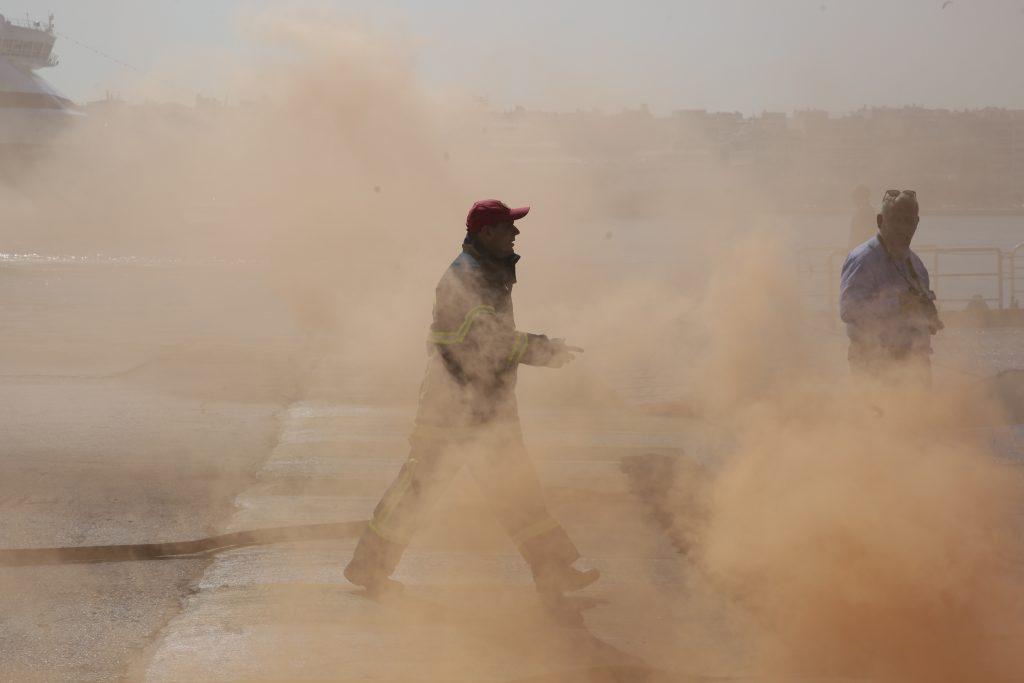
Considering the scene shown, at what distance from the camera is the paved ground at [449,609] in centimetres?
411

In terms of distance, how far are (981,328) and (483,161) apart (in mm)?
8993

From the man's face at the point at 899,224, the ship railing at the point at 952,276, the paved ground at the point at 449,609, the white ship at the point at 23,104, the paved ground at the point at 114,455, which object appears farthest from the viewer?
the white ship at the point at 23,104

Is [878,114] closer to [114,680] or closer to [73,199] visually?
[114,680]

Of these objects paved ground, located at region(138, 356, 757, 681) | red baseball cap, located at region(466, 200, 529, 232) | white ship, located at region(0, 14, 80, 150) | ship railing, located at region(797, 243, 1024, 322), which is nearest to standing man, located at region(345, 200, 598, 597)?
red baseball cap, located at region(466, 200, 529, 232)

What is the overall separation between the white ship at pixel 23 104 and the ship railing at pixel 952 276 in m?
37.4

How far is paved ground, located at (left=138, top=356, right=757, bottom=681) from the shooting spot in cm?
411

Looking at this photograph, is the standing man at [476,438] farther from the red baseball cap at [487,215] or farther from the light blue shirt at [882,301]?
the light blue shirt at [882,301]

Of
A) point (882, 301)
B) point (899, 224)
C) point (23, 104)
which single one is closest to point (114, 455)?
point (882, 301)

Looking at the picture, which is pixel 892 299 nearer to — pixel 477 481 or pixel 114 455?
pixel 477 481

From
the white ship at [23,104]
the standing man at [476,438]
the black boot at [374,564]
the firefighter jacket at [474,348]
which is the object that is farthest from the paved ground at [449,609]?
the white ship at [23,104]

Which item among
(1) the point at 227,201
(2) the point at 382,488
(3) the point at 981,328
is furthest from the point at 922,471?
(1) the point at 227,201

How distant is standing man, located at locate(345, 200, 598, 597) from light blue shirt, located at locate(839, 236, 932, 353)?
2387mm

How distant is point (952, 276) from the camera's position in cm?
1839

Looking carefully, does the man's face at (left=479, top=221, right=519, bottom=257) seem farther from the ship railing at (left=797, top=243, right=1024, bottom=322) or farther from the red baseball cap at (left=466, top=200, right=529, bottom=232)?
the ship railing at (left=797, top=243, right=1024, bottom=322)
